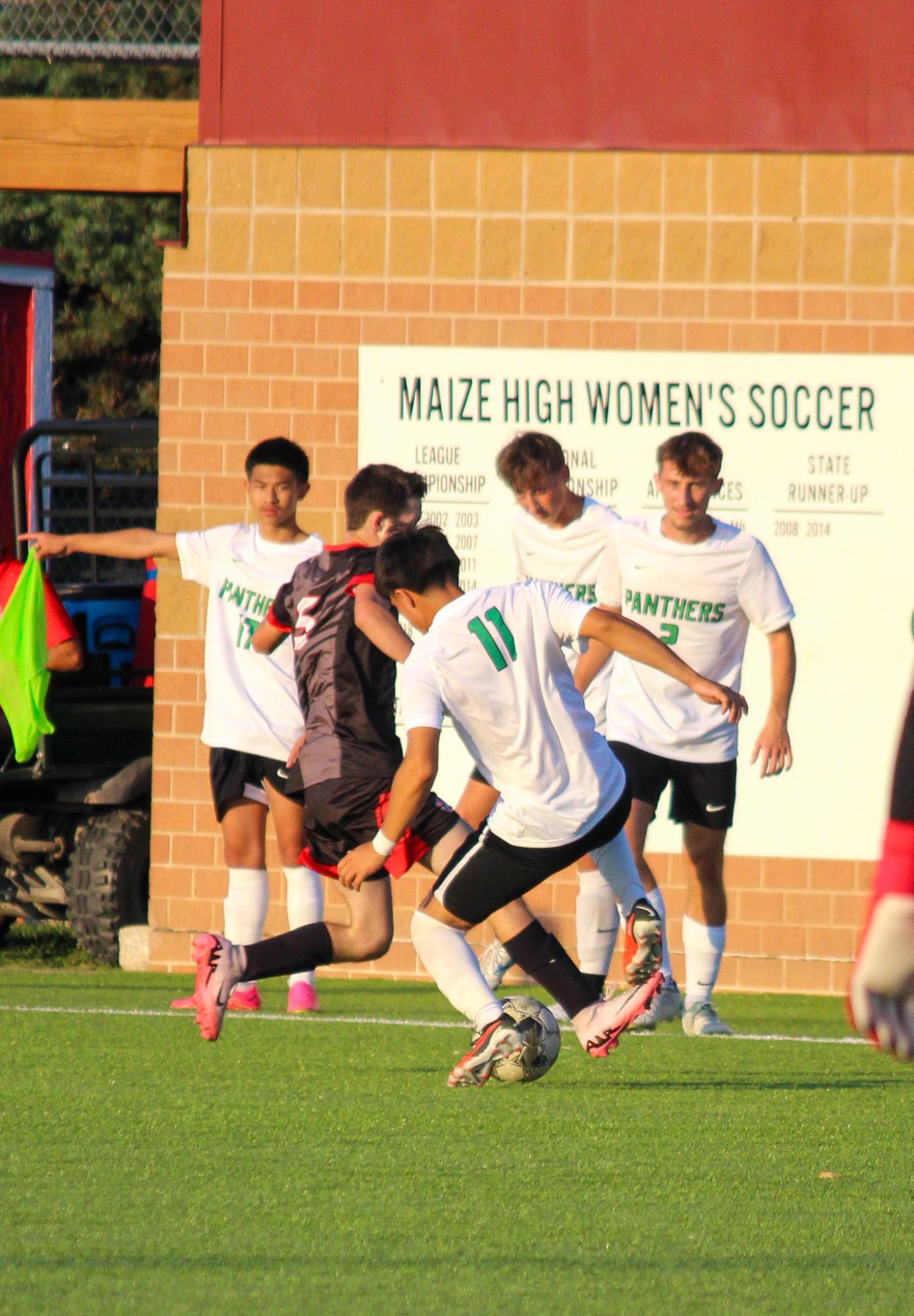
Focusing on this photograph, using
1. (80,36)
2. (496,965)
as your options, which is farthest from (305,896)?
(80,36)

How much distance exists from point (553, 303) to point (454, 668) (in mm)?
4421

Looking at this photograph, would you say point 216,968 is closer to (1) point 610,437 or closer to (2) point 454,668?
(2) point 454,668

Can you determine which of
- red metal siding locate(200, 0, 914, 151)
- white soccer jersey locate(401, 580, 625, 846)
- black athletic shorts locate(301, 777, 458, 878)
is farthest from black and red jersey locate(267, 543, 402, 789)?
red metal siding locate(200, 0, 914, 151)

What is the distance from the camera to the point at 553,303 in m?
10.3

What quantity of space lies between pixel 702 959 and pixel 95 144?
17.4ft

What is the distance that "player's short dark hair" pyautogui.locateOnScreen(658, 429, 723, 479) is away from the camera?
805cm

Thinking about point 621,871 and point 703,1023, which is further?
point 703,1023

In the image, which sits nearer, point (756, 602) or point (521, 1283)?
point (521, 1283)

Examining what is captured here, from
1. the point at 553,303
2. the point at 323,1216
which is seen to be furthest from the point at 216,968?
the point at 553,303

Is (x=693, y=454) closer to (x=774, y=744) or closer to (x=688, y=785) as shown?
(x=774, y=744)

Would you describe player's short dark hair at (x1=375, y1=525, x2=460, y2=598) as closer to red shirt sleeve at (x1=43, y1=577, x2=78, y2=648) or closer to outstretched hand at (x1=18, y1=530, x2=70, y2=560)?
outstretched hand at (x1=18, y1=530, x2=70, y2=560)

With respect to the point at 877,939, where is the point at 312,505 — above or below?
above

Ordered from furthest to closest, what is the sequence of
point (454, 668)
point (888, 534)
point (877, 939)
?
point (888, 534) → point (454, 668) → point (877, 939)

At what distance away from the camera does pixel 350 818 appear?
7.11 meters
